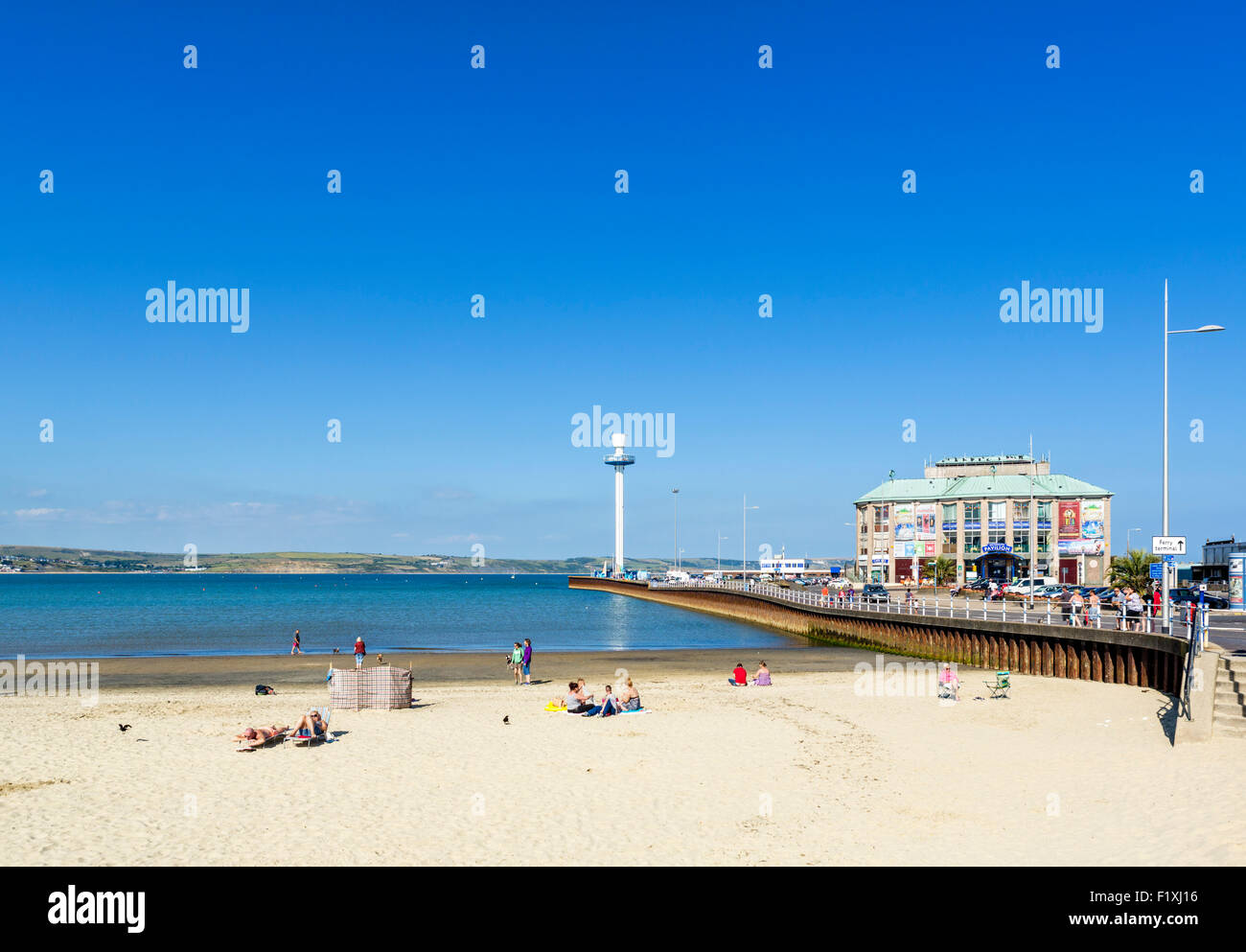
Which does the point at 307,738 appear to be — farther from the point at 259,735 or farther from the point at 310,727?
the point at 259,735

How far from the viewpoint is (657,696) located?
92.8ft

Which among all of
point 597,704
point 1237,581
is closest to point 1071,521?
point 1237,581

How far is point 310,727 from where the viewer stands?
19.4 meters

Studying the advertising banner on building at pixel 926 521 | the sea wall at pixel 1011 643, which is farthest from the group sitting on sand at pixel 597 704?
the advertising banner on building at pixel 926 521

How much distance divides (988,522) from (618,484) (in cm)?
7832

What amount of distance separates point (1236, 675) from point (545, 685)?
→ 66.2ft

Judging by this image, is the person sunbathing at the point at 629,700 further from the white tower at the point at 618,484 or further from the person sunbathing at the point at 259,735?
the white tower at the point at 618,484

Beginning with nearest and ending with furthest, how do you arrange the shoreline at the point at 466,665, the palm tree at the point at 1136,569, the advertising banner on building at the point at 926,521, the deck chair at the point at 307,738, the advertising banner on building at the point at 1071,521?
the deck chair at the point at 307,738
the shoreline at the point at 466,665
the palm tree at the point at 1136,569
the advertising banner on building at the point at 1071,521
the advertising banner on building at the point at 926,521

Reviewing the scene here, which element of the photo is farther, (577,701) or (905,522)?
(905,522)

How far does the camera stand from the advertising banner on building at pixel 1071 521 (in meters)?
99.5

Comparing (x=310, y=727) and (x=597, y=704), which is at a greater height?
(x=310, y=727)

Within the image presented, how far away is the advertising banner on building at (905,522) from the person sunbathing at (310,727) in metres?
95.4
